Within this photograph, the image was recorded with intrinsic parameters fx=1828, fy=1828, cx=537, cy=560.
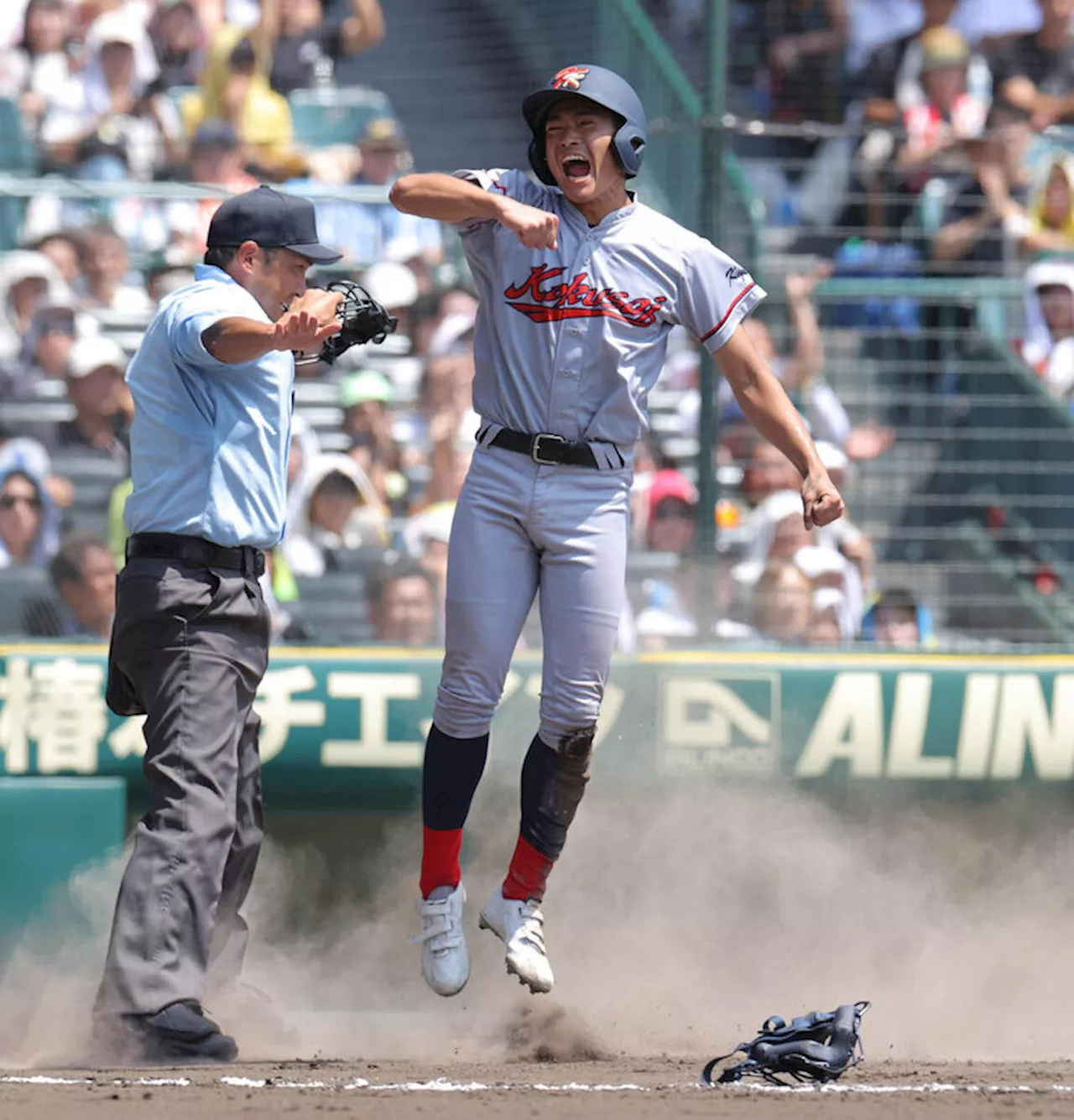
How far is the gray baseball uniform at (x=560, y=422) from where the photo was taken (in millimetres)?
4656

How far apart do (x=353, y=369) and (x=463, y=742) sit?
3157 millimetres

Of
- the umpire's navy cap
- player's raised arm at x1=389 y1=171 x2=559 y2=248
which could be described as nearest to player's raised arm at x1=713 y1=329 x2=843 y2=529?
player's raised arm at x1=389 y1=171 x2=559 y2=248

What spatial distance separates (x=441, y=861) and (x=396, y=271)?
3397 mm

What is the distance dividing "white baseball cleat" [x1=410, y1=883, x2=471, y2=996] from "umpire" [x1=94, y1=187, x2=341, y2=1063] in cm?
55

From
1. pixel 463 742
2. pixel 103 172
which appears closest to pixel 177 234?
pixel 103 172

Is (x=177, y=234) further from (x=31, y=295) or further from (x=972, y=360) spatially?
(x=972, y=360)

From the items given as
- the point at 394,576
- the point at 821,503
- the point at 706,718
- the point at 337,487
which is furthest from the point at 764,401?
the point at 337,487

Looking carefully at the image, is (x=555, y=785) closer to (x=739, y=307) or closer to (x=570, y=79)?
(x=739, y=307)

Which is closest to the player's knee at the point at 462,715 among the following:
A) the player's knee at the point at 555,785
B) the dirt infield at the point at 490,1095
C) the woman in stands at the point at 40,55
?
the player's knee at the point at 555,785

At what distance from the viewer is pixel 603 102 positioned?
448 cm

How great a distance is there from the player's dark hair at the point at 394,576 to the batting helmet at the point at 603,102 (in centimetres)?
212

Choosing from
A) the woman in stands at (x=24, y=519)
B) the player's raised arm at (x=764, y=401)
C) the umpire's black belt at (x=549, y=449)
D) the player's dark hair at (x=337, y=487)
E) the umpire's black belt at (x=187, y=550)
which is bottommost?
the woman in stands at (x=24, y=519)

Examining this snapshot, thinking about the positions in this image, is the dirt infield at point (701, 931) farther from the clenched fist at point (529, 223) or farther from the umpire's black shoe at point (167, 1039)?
the clenched fist at point (529, 223)

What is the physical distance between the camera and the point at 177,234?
25.3 feet
